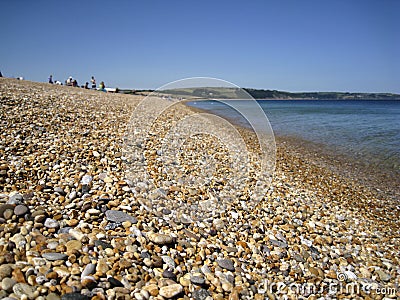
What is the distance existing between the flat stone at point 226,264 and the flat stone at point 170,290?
2.19 ft

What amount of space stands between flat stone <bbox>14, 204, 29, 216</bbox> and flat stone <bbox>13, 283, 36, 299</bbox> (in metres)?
1.14

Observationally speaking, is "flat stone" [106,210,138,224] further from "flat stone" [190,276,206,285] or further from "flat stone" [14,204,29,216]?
"flat stone" [190,276,206,285]

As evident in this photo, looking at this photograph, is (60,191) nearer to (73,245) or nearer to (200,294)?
(73,245)

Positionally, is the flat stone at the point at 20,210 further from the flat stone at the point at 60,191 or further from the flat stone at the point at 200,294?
the flat stone at the point at 200,294

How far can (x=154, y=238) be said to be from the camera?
3088 millimetres

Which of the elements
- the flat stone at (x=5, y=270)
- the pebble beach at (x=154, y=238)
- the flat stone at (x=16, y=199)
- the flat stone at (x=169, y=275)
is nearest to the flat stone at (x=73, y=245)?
the pebble beach at (x=154, y=238)

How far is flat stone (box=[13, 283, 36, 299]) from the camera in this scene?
78.6 inches

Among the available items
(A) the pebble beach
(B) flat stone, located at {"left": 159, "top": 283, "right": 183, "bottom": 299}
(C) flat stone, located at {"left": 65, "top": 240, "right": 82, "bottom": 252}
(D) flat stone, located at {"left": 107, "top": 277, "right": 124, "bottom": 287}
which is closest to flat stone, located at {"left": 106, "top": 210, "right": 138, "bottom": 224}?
(A) the pebble beach

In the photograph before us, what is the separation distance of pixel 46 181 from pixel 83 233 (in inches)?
56.0

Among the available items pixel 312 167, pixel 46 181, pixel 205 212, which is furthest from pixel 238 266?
pixel 312 167

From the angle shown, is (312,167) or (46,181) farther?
(312,167)

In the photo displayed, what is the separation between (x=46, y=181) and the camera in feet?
12.7

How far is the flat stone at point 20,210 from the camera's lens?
2.98m

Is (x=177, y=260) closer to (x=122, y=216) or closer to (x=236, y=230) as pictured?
(x=122, y=216)
